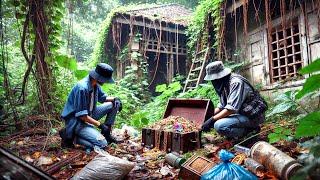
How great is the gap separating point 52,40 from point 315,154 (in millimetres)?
6016

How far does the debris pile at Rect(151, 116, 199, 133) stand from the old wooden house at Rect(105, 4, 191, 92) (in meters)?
6.19

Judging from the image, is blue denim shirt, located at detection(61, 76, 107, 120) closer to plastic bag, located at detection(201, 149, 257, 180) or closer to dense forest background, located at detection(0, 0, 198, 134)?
dense forest background, located at detection(0, 0, 198, 134)

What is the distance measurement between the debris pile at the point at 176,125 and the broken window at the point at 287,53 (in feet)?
11.6

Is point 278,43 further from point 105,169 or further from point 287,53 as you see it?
point 105,169

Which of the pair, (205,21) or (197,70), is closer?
(205,21)

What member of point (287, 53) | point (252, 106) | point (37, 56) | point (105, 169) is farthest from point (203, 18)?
point (105, 169)

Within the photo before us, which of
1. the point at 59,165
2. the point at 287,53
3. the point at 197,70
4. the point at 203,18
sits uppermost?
the point at 203,18

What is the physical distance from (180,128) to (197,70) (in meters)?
6.09

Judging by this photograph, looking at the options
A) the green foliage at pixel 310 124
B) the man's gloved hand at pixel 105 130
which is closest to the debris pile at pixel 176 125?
the man's gloved hand at pixel 105 130

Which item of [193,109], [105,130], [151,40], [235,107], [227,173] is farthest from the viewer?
[151,40]

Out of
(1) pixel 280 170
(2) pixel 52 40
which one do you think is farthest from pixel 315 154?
(2) pixel 52 40

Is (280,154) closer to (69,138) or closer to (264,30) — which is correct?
(69,138)

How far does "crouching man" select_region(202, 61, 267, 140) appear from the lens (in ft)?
14.6

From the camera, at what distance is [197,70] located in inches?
414
